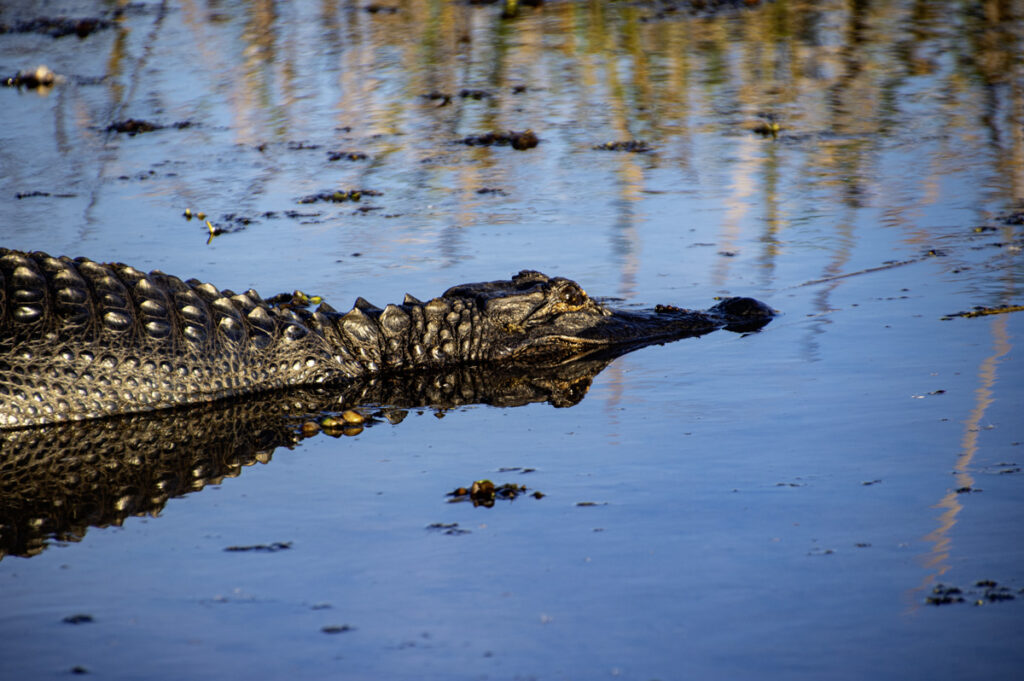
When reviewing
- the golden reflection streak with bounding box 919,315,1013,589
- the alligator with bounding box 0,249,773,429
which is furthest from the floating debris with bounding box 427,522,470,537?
the alligator with bounding box 0,249,773,429

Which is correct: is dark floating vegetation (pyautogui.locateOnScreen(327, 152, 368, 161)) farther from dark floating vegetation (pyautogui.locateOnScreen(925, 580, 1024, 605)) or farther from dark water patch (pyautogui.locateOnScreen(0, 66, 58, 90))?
dark floating vegetation (pyautogui.locateOnScreen(925, 580, 1024, 605))

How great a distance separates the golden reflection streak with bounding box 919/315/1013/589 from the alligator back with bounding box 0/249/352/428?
9.25 feet

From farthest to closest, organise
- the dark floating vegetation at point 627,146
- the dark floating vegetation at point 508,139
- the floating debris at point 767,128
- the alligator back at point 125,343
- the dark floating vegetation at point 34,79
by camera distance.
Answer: the dark floating vegetation at point 34,79
the floating debris at point 767,128
the dark floating vegetation at point 508,139
the dark floating vegetation at point 627,146
the alligator back at point 125,343

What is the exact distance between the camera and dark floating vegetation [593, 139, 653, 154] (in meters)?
8.88

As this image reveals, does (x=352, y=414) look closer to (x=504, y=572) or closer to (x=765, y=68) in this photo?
(x=504, y=572)

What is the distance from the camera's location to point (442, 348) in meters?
5.82

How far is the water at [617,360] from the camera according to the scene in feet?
10.1

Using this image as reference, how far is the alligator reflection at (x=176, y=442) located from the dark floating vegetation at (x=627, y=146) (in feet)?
11.0

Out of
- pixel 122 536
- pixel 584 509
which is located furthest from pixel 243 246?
pixel 584 509

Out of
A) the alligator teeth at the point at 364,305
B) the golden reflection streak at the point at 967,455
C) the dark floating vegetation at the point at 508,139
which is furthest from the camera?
the dark floating vegetation at the point at 508,139

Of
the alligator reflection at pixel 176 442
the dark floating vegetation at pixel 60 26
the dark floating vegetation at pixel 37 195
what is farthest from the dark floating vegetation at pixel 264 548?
the dark floating vegetation at pixel 60 26

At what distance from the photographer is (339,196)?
804 centimetres

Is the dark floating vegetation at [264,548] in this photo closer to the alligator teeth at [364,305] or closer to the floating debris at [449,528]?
the floating debris at [449,528]

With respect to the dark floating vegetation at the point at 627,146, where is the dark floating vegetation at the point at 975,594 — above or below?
above
